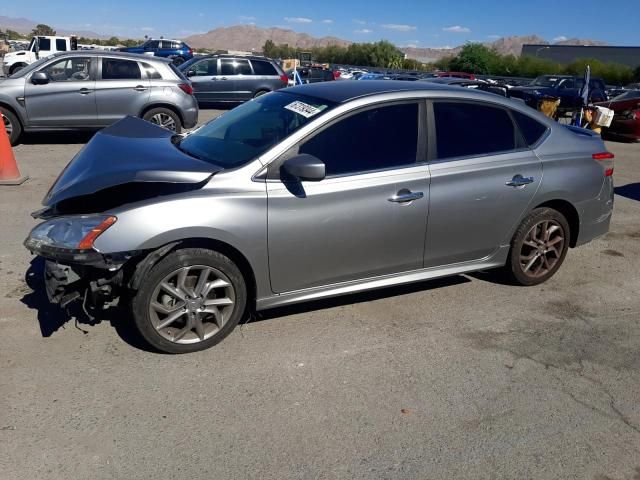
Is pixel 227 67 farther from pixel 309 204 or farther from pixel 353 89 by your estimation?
pixel 309 204

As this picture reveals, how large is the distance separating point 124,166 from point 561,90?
20440mm

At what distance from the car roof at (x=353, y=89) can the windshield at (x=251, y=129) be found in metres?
0.09

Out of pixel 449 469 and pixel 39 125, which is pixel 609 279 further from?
pixel 39 125

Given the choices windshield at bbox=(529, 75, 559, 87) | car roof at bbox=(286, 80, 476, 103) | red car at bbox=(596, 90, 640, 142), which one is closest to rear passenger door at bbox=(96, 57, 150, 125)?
car roof at bbox=(286, 80, 476, 103)

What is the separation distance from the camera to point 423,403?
3.36m

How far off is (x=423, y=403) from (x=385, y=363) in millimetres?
462

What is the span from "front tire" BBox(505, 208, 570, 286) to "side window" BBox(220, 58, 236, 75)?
14.5 metres

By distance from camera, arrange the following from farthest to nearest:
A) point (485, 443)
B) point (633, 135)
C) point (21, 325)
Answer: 1. point (633, 135)
2. point (21, 325)
3. point (485, 443)

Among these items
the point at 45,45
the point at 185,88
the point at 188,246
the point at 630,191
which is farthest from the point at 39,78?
the point at 45,45

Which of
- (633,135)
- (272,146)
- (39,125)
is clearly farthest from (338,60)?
(272,146)

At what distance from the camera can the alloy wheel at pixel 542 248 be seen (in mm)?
4863

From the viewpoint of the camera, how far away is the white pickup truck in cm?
2786

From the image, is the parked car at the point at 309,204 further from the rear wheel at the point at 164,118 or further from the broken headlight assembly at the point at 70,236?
the rear wheel at the point at 164,118

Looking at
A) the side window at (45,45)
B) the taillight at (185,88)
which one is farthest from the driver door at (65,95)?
the side window at (45,45)
